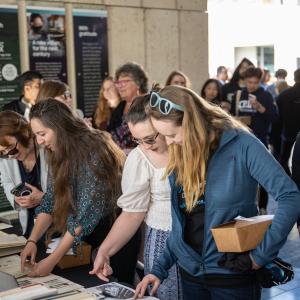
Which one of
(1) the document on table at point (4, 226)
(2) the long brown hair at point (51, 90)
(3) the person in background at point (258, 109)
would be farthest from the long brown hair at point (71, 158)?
(3) the person in background at point (258, 109)

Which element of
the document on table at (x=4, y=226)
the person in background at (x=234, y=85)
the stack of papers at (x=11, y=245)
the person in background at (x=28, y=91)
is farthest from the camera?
the person in background at (x=234, y=85)

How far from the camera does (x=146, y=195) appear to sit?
7.68 feet

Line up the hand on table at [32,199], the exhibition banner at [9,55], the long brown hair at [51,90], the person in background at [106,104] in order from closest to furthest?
the hand on table at [32,199] → the long brown hair at [51,90] → the person in background at [106,104] → the exhibition banner at [9,55]

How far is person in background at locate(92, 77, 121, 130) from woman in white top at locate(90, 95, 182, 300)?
306cm

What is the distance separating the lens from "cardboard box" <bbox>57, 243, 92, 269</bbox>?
2.41 metres

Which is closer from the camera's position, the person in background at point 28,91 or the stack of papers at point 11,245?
the stack of papers at point 11,245

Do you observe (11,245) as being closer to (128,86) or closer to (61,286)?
(61,286)

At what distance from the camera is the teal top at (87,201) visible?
7.63 feet

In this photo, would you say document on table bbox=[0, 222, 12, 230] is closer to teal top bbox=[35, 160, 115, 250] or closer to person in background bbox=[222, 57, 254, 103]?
teal top bbox=[35, 160, 115, 250]

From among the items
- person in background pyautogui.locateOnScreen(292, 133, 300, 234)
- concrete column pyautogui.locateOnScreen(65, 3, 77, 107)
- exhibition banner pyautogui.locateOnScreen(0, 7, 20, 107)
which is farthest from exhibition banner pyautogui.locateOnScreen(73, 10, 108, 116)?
person in background pyautogui.locateOnScreen(292, 133, 300, 234)

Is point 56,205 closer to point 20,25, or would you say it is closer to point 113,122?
point 113,122

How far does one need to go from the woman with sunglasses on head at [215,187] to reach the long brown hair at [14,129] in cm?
116

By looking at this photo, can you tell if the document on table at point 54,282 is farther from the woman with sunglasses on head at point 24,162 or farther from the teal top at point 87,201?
the woman with sunglasses on head at point 24,162

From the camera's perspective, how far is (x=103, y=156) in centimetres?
241
